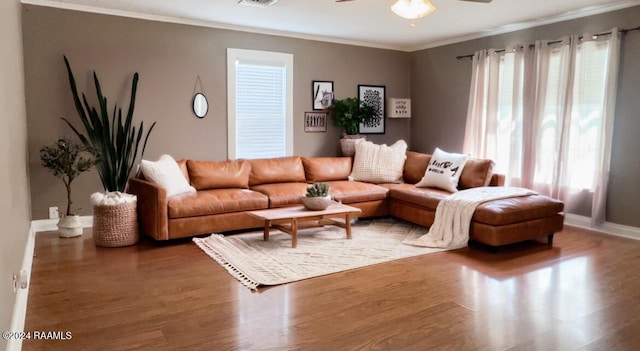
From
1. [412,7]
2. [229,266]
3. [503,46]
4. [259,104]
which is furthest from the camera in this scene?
[259,104]

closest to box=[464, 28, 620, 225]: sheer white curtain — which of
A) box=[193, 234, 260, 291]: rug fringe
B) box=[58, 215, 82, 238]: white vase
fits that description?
box=[193, 234, 260, 291]: rug fringe

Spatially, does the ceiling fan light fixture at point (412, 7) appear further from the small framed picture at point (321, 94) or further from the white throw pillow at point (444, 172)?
the small framed picture at point (321, 94)

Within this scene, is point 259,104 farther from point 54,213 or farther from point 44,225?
point 44,225

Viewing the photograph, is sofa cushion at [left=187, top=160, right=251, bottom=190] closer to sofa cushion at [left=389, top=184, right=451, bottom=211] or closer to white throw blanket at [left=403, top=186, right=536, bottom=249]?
sofa cushion at [left=389, top=184, right=451, bottom=211]

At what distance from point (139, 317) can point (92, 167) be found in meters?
2.78

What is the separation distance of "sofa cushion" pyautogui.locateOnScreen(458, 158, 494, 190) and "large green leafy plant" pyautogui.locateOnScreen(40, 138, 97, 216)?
12.7 ft

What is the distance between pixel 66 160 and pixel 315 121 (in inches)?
122

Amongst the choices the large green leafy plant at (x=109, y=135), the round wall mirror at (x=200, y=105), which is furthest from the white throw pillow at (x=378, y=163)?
the large green leafy plant at (x=109, y=135)

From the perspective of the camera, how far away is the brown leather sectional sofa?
4102mm

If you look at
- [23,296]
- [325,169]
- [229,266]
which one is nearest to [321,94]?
[325,169]

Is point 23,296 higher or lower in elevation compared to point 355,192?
lower

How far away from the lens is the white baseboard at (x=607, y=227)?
4531 millimetres

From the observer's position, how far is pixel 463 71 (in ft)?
20.2

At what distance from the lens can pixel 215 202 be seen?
443 centimetres
